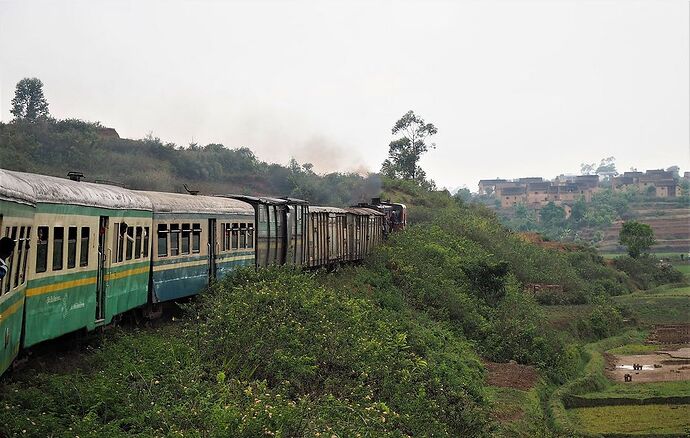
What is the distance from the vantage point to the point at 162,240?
48.6ft

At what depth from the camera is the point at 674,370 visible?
104 feet

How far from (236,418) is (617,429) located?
17330mm

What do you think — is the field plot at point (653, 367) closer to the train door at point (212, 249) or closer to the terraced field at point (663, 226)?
the train door at point (212, 249)

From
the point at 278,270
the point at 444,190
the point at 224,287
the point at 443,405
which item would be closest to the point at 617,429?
the point at 443,405

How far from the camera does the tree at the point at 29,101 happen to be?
57781 millimetres

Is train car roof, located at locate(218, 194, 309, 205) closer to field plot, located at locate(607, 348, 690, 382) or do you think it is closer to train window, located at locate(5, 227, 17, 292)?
train window, located at locate(5, 227, 17, 292)

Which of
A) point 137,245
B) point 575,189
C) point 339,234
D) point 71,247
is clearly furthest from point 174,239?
point 575,189

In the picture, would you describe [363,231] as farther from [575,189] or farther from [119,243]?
[575,189]

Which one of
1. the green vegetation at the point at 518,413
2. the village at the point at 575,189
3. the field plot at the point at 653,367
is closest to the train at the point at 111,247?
the green vegetation at the point at 518,413

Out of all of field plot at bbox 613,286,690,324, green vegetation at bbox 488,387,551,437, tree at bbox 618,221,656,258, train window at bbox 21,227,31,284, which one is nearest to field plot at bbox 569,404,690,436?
green vegetation at bbox 488,387,551,437

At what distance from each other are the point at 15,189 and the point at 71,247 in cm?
262

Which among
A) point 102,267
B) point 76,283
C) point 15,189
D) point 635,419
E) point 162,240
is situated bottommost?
point 635,419

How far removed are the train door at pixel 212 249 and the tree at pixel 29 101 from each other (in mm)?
45205

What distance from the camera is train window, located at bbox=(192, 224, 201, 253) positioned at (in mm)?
15992
